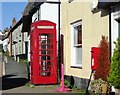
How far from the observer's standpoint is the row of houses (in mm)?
10812

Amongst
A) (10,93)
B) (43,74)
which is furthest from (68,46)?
(10,93)

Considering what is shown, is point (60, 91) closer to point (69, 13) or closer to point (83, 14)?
point (83, 14)

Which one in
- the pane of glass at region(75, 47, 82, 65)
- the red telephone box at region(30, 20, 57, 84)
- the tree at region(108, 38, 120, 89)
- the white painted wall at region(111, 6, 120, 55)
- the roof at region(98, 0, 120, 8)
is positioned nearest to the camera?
the tree at region(108, 38, 120, 89)

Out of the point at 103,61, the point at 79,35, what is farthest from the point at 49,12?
the point at 103,61

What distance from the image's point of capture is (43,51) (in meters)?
15.6

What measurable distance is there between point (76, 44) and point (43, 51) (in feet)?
5.68

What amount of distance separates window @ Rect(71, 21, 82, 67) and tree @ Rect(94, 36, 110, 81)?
3.08m

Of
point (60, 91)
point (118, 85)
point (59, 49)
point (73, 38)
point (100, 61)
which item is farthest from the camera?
point (59, 49)

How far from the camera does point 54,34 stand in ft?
51.2

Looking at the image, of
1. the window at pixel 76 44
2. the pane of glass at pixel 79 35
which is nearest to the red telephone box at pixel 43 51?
the window at pixel 76 44

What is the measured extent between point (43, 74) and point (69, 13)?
9.86ft

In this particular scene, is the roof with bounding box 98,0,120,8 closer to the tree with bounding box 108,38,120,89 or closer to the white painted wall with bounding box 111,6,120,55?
the white painted wall with bounding box 111,6,120,55

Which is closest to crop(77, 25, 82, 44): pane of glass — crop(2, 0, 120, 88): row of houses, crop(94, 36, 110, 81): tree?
crop(2, 0, 120, 88): row of houses

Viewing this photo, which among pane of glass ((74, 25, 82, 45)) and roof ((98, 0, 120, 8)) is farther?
pane of glass ((74, 25, 82, 45))
